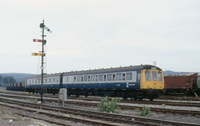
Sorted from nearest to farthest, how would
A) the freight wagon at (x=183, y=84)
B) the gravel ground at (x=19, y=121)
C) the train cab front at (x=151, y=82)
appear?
the gravel ground at (x=19, y=121)
the train cab front at (x=151, y=82)
the freight wagon at (x=183, y=84)

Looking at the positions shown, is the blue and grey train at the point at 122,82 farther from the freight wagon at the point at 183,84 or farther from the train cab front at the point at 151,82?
the freight wagon at the point at 183,84

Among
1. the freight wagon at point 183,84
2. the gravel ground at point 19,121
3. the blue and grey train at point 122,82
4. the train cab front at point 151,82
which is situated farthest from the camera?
the freight wagon at point 183,84

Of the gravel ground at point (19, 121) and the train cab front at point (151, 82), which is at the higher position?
the train cab front at point (151, 82)

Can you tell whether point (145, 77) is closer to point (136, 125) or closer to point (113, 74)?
point (113, 74)

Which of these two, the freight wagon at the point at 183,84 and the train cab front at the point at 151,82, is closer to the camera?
the train cab front at the point at 151,82

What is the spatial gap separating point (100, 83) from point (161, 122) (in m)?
16.5

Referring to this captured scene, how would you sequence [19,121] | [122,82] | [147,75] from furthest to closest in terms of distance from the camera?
1. [122,82]
2. [147,75]
3. [19,121]

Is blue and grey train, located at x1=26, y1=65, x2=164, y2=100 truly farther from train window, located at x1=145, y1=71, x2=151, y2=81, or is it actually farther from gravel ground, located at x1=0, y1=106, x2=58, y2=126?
gravel ground, located at x1=0, y1=106, x2=58, y2=126

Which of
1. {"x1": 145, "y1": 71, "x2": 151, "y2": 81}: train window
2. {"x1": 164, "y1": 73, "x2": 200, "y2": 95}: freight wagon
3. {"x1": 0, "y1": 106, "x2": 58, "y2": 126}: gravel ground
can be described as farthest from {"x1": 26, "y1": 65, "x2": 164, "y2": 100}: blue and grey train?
{"x1": 0, "y1": 106, "x2": 58, "y2": 126}: gravel ground

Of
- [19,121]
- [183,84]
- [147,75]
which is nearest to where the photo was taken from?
[19,121]

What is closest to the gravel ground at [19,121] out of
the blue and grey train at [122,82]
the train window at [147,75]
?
the blue and grey train at [122,82]

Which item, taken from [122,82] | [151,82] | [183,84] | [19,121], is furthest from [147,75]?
[19,121]

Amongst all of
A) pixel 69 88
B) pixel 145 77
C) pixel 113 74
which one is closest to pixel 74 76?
pixel 69 88

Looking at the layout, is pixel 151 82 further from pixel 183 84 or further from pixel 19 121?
pixel 19 121
